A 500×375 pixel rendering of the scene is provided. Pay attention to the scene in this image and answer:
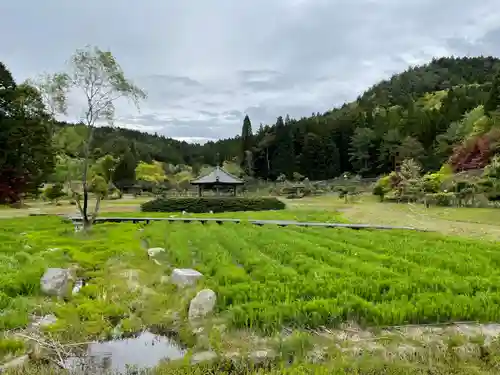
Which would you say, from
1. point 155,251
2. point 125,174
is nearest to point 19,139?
point 155,251

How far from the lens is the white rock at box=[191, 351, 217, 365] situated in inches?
213

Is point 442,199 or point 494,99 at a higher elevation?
point 494,99

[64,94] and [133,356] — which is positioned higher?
[64,94]

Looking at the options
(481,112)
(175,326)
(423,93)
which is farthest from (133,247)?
(423,93)

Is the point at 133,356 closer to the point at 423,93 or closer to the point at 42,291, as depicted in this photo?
the point at 42,291

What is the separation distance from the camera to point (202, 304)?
7.10 m

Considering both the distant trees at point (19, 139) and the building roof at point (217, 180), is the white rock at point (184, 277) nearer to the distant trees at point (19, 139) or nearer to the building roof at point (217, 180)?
the distant trees at point (19, 139)

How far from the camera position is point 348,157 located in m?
62.1

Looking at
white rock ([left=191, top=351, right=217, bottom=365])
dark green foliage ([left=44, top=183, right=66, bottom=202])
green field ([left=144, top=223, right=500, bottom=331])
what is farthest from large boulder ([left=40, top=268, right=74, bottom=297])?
dark green foliage ([left=44, top=183, right=66, bottom=202])

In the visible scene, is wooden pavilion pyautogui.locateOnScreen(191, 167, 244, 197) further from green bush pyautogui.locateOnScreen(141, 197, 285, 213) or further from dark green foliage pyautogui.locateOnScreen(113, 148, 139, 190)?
dark green foliage pyautogui.locateOnScreen(113, 148, 139, 190)

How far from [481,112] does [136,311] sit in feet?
143

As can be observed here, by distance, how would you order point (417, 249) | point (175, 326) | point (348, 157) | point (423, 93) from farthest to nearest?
point (423, 93) < point (348, 157) < point (417, 249) < point (175, 326)

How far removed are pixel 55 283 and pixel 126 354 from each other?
3.18 metres

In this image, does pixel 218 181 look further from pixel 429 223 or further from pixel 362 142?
pixel 362 142
